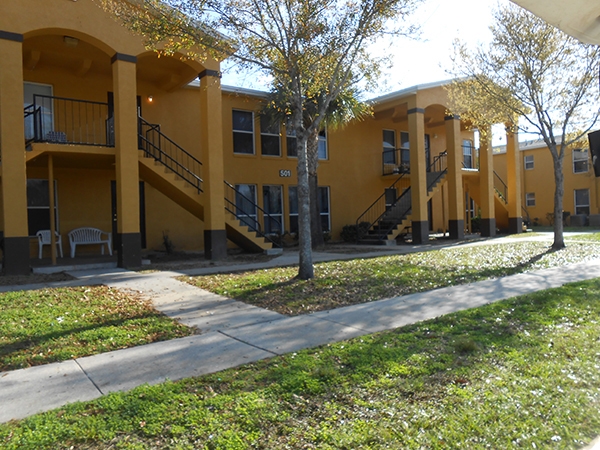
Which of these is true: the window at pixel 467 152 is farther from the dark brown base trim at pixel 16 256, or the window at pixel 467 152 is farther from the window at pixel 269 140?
the dark brown base trim at pixel 16 256

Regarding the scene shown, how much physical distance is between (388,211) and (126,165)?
1194 centimetres

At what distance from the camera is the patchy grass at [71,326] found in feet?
17.6

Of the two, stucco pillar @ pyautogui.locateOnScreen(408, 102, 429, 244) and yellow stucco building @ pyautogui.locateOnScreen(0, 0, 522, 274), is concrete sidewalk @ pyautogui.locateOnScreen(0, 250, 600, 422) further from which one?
stucco pillar @ pyautogui.locateOnScreen(408, 102, 429, 244)

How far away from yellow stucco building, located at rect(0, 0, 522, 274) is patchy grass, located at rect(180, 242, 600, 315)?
13.3ft

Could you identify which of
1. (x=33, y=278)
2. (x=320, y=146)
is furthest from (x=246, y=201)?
(x=33, y=278)

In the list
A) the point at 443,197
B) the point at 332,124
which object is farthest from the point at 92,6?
the point at 443,197

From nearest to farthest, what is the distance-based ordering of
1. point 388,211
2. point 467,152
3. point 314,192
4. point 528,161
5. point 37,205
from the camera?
point 37,205 < point 314,192 < point 388,211 < point 467,152 < point 528,161

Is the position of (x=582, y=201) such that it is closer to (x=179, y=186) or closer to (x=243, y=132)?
(x=243, y=132)

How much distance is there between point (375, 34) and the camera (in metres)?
9.93

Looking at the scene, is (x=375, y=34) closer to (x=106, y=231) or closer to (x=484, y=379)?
(x=484, y=379)

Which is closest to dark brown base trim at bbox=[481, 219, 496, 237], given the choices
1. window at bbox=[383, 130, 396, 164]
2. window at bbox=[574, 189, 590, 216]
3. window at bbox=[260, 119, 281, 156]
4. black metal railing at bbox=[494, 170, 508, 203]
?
black metal railing at bbox=[494, 170, 508, 203]

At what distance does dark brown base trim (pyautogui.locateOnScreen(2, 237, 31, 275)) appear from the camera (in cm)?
1088

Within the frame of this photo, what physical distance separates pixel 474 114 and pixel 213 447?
1525 cm

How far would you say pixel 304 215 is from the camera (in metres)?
9.52
